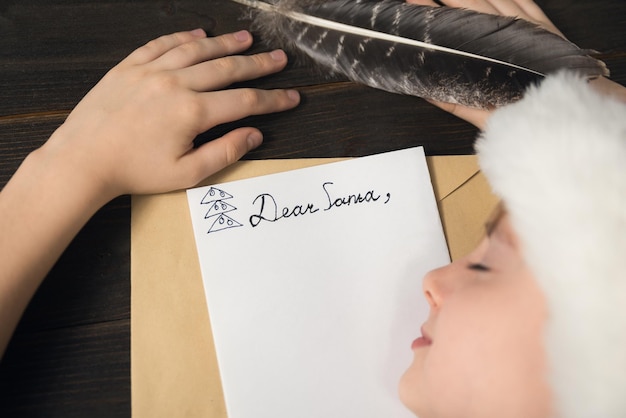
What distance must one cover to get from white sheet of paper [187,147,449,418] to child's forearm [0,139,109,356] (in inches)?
5.1

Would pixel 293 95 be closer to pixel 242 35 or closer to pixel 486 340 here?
pixel 242 35

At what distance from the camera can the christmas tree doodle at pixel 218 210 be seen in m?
0.65

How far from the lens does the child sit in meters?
0.38

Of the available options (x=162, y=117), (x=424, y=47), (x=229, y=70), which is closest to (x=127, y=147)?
(x=162, y=117)

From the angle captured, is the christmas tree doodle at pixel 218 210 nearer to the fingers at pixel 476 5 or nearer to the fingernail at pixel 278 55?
the fingernail at pixel 278 55

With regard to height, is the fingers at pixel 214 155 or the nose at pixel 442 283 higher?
the fingers at pixel 214 155

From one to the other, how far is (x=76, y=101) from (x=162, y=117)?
0.43 feet

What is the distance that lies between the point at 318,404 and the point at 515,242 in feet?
0.99

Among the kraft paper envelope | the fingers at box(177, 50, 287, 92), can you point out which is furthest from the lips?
the fingers at box(177, 50, 287, 92)

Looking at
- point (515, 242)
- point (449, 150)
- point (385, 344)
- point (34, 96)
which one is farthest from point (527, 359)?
point (34, 96)

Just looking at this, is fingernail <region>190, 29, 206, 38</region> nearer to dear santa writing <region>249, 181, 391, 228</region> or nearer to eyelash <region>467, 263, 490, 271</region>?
dear santa writing <region>249, 181, 391, 228</region>

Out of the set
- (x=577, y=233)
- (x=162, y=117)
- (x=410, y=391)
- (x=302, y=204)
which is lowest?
(x=410, y=391)

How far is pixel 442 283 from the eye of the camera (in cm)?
54

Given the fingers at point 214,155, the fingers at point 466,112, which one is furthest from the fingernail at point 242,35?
the fingers at point 466,112
